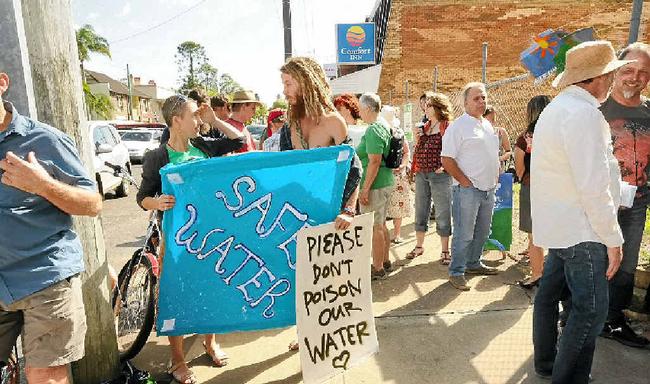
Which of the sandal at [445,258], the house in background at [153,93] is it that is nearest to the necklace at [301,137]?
the sandal at [445,258]

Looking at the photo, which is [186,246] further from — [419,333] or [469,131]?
[469,131]

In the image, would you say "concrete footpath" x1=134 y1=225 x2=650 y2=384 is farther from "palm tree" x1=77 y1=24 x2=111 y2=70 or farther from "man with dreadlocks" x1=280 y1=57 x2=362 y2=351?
"palm tree" x1=77 y1=24 x2=111 y2=70

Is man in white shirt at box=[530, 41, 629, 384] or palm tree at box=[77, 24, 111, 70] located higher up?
palm tree at box=[77, 24, 111, 70]

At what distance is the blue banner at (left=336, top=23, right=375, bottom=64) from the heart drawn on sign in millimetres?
30504

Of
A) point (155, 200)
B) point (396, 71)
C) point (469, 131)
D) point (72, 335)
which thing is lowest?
point (72, 335)

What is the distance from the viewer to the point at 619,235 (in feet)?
7.55

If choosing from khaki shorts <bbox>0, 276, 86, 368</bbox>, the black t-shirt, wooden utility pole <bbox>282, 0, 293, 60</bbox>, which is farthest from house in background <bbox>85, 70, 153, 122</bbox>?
the black t-shirt

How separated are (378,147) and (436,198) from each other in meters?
1.25

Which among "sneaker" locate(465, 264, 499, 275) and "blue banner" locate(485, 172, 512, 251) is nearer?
"sneaker" locate(465, 264, 499, 275)

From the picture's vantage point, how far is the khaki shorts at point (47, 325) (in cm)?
191

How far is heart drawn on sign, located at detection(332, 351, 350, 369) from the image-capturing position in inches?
101

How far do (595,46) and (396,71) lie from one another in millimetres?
16576

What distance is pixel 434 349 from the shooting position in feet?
10.5

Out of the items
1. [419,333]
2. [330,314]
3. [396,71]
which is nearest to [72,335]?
[330,314]
